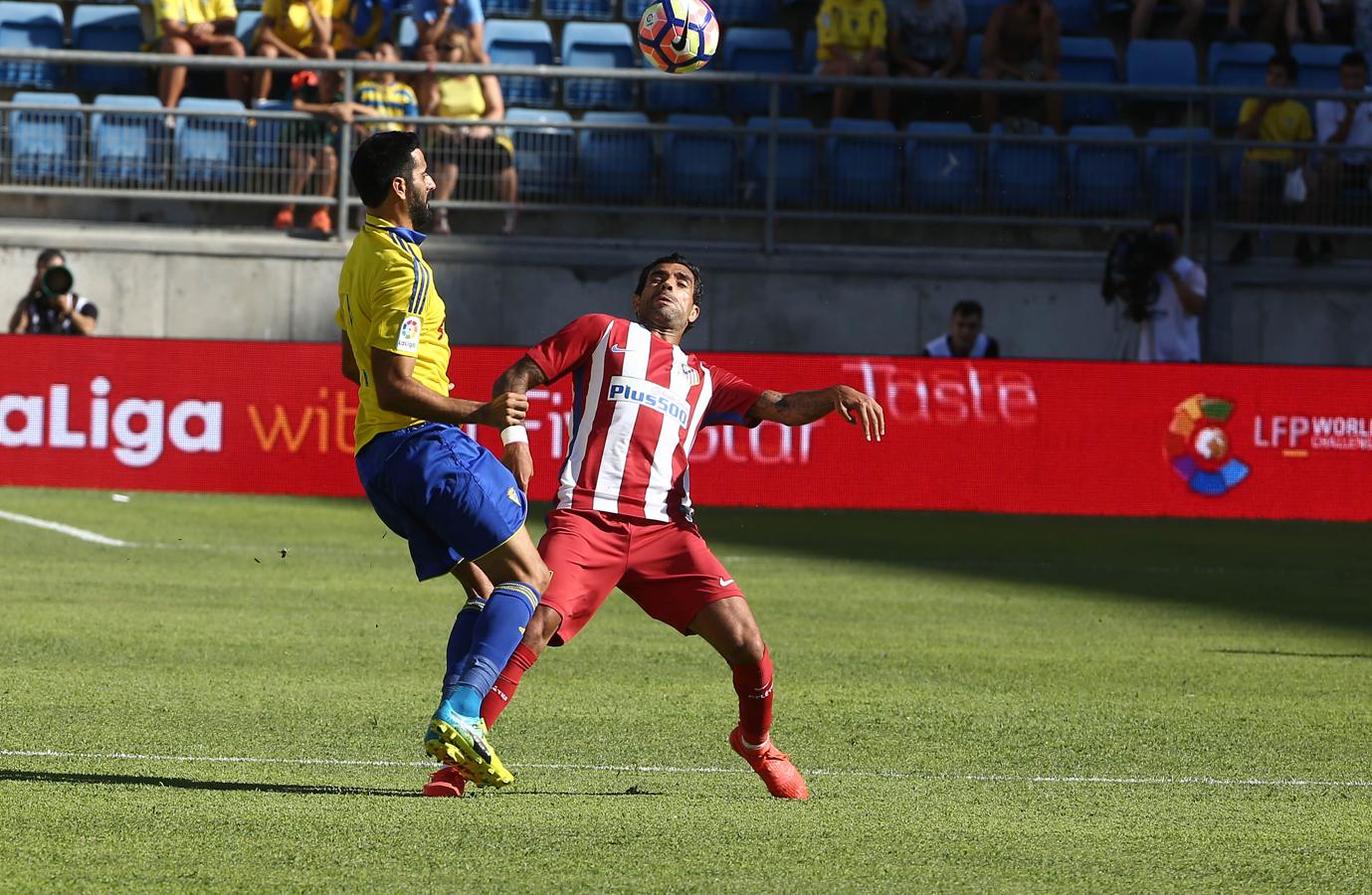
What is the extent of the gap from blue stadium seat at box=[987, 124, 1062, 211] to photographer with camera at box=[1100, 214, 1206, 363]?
1.52 meters

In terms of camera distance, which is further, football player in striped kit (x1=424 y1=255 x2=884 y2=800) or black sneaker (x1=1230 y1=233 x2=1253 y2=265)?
black sneaker (x1=1230 y1=233 x2=1253 y2=265)

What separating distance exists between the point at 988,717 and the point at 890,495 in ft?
28.6

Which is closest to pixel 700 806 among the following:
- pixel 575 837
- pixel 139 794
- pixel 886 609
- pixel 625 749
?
pixel 575 837

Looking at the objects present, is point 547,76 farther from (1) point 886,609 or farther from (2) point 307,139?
(1) point 886,609

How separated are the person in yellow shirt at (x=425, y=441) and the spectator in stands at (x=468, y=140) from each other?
1319cm

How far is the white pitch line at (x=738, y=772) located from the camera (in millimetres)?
6691

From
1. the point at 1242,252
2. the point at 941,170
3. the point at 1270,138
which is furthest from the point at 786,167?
the point at 1270,138

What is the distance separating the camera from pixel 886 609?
1166cm

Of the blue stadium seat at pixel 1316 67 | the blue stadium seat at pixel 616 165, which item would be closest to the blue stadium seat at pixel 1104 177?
the blue stadium seat at pixel 1316 67

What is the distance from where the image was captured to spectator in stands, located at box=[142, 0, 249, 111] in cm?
1994

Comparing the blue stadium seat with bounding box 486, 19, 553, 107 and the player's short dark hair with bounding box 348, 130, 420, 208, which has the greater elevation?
the blue stadium seat with bounding box 486, 19, 553, 107

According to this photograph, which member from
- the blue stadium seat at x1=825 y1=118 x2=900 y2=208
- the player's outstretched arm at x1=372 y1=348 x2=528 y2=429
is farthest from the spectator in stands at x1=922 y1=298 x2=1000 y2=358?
the player's outstretched arm at x1=372 y1=348 x2=528 y2=429

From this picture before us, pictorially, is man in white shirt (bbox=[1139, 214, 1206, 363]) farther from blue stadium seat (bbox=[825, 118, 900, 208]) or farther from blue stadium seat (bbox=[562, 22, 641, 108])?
blue stadium seat (bbox=[562, 22, 641, 108])

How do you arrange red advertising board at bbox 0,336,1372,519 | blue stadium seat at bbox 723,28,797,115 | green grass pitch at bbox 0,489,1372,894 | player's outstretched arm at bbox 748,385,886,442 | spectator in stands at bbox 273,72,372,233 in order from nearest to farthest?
1. green grass pitch at bbox 0,489,1372,894
2. player's outstretched arm at bbox 748,385,886,442
3. red advertising board at bbox 0,336,1372,519
4. spectator in stands at bbox 273,72,372,233
5. blue stadium seat at bbox 723,28,797,115
